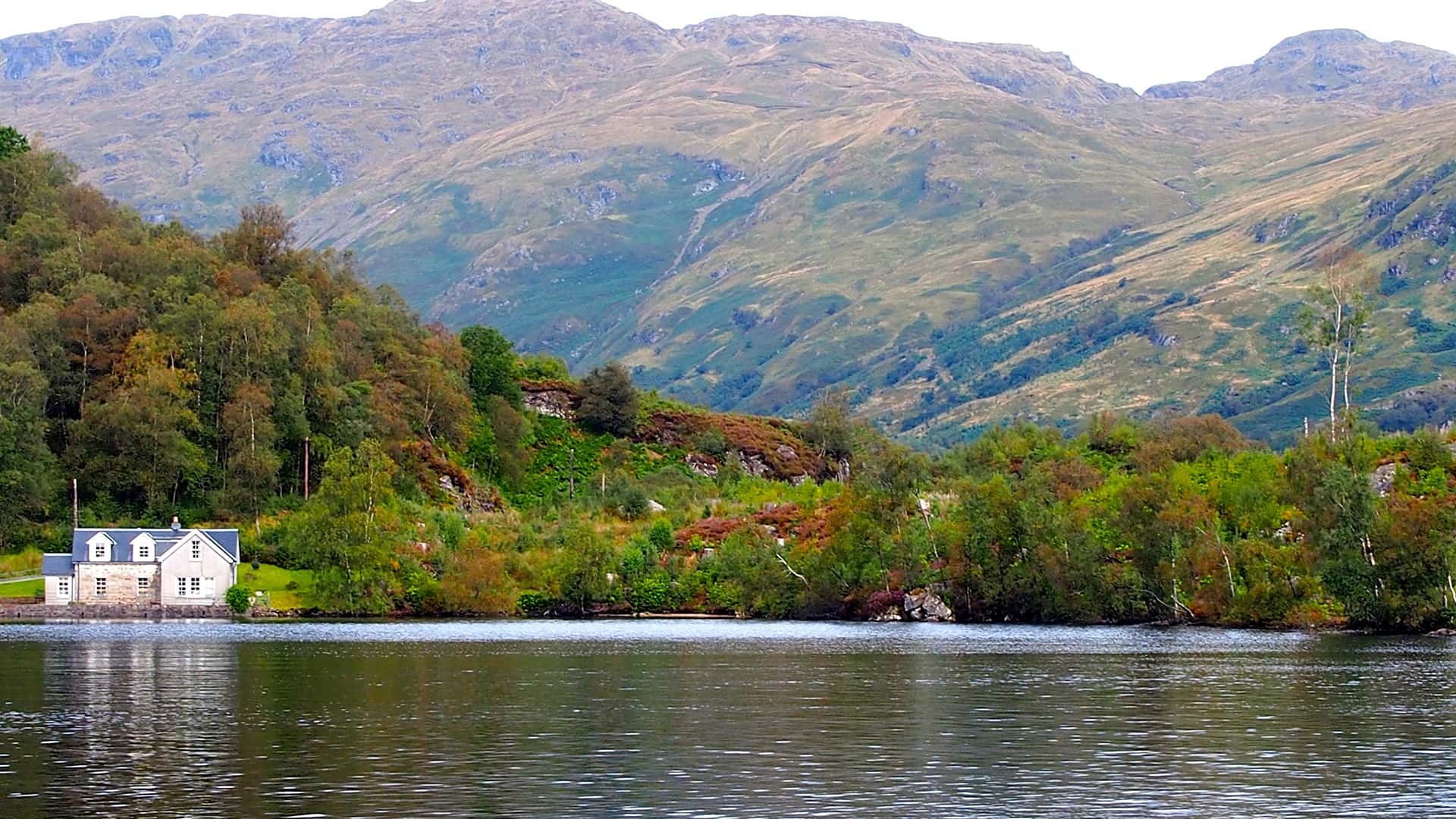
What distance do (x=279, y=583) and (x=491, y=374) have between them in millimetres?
54533

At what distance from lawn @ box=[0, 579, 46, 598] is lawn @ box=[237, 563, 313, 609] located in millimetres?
12650

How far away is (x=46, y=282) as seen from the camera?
5846 inches

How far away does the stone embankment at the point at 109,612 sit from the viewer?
367 ft

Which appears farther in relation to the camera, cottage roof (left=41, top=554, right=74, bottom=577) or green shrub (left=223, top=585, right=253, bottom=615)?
green shrub (left=223, top=585, right=253, bottom=615)

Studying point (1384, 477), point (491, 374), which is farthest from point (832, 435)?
point (1384, 477)

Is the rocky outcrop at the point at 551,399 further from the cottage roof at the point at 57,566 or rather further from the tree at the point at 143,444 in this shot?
the cottage roof at the point at 57,566

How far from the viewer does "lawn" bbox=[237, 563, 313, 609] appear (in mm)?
119125

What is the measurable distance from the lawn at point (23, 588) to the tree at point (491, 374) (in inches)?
2338

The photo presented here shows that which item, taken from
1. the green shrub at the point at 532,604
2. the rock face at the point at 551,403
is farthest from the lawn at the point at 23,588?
the rock face at the point at 551,403

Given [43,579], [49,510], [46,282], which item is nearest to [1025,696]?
[43,579]

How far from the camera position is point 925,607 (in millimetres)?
118812

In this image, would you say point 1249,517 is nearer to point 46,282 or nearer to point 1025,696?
point 1025,696

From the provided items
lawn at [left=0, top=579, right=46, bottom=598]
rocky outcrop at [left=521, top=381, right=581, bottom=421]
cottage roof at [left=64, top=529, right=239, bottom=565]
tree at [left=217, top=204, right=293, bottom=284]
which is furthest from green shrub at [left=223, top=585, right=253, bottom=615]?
rocky outcrop at [left=521, top=381, right=581, bottom=421]

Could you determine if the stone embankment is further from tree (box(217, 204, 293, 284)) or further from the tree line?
tree (box(217, 204, 293, 284))
